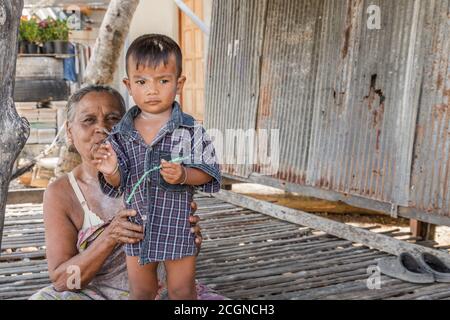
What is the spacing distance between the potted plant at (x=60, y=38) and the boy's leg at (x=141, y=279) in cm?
1015

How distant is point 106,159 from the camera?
2363 mm

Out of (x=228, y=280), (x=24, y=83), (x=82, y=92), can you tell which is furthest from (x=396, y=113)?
(x=24, y=83)

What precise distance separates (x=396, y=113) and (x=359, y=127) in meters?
0.44

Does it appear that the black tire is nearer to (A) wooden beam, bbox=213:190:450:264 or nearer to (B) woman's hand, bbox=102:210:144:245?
(A) wooden beam, bbox=213:190:450:264

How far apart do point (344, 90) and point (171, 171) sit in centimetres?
303

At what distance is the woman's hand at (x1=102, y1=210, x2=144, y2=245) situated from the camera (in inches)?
97.5

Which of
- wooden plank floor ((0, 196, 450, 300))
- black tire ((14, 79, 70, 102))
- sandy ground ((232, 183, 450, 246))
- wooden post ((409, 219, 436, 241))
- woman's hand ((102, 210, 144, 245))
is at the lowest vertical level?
sandy ground ((232, 183, 450, 246))

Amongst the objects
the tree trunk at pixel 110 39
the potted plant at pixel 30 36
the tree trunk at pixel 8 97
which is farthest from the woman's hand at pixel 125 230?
the potted plant at pixel 30 36

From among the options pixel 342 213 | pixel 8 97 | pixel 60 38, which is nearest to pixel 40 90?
pixel 60 38

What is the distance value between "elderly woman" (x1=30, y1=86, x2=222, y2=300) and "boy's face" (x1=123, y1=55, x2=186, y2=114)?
1.45ft

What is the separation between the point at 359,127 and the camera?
4863mm

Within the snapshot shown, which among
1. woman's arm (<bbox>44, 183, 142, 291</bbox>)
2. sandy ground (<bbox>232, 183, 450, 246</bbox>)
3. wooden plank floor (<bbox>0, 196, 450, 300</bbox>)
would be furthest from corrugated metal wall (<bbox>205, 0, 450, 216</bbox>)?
woman's arm (<bbox>44, 183, 142, 291</bbox>)

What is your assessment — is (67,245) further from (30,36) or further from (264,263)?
(30,36)
